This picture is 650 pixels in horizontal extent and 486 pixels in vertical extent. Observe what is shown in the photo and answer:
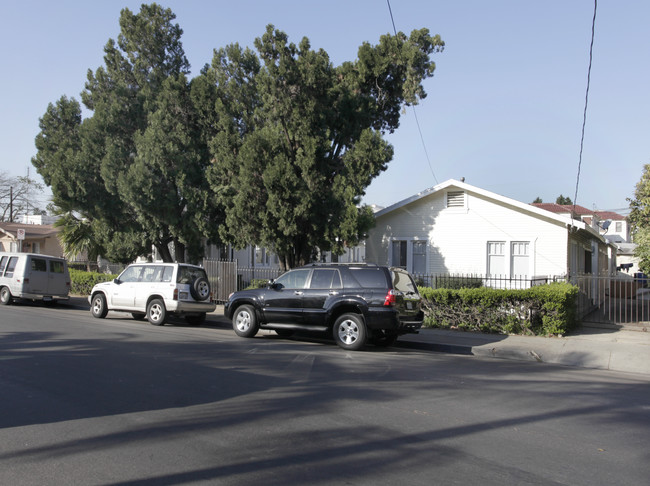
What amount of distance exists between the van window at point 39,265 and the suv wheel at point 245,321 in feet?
35.5

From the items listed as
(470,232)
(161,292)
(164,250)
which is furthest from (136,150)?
(470,232)

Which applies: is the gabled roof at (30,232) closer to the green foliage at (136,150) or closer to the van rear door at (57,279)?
the green foliage at (136,150)

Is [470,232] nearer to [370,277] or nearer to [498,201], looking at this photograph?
[498,201]

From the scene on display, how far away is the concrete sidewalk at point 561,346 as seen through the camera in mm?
11102

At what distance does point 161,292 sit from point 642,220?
16.6 metres

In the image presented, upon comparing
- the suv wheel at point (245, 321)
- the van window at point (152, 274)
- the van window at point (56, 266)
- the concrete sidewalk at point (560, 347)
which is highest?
the van window at point (56, 266)

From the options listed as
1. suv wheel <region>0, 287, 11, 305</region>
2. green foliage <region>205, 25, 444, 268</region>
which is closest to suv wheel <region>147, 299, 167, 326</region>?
green foliage <region>205, 25, 444, 268</region>

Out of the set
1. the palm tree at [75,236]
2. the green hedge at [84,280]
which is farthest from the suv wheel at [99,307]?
the palm tree at [75,236]

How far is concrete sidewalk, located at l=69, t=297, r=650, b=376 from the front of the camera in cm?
1110

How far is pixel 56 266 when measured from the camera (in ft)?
68.5

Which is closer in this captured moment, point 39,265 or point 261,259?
point 39,265

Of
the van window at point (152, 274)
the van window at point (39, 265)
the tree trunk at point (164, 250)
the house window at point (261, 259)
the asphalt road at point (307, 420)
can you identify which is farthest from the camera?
the house window at point (261, 259)

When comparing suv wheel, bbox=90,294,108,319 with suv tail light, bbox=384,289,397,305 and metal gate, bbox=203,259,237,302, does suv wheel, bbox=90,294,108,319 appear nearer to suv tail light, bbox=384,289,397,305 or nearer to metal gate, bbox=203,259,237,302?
metal gate, bbox=203,259,237,302

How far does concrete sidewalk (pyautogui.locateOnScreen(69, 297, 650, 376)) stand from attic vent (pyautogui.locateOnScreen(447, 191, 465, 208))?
6.04 meters
